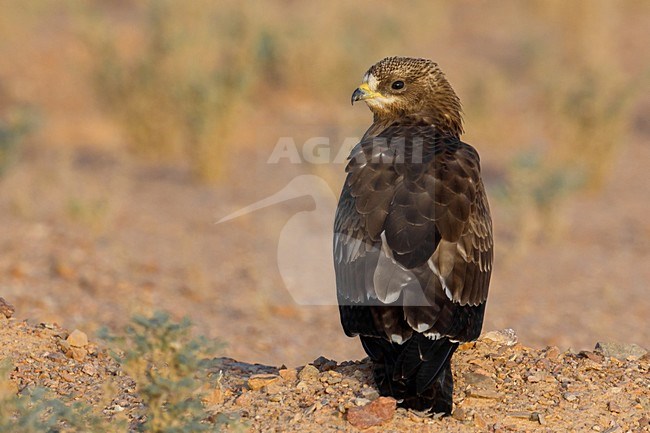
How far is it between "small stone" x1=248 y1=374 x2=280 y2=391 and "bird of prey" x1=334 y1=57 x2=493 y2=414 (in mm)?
438

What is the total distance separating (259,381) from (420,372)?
2.72 ft

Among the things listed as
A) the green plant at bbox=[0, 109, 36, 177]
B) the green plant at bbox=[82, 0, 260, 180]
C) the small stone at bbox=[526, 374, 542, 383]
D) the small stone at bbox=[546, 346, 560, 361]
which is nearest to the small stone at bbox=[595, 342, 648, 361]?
the small stone at bbox=[546, 346, 560, 361]

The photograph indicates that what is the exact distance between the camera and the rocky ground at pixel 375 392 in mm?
4312

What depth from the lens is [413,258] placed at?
445cm

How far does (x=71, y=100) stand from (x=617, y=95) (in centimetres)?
777

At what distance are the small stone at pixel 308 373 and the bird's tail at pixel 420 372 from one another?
0.45 m

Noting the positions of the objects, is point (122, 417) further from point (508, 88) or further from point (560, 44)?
point (560, 44)

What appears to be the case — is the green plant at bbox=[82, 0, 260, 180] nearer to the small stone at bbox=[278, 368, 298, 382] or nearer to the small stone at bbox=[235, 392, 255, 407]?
the small stone at bbox=[278, 368, 298, 382]

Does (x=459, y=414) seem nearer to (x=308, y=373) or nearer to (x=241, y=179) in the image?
(x=308, y=373)

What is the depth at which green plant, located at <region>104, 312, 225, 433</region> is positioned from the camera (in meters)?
3.82

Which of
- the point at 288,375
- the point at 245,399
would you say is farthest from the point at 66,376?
the point at 288,375

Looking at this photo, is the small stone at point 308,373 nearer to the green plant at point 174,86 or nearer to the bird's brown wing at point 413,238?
the bird's brown wing at point 413,238

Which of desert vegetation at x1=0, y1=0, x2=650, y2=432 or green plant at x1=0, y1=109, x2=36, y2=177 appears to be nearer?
desert vegetation at x1=0, y1=0, x2=650, y2=432

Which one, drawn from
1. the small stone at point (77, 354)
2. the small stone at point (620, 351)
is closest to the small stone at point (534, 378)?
the small stone at point (620, 351)
